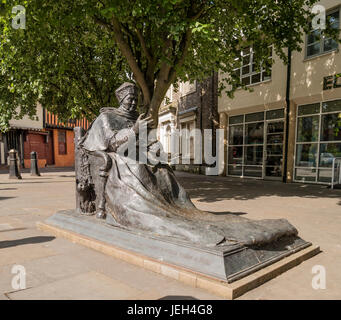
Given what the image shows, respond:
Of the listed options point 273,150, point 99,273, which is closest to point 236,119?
point 273,150

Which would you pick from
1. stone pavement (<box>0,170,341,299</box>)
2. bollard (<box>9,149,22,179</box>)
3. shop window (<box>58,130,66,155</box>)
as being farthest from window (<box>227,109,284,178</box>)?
shop window (<box>58,130,66,155</box>)

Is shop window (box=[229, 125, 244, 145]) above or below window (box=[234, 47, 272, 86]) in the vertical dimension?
below

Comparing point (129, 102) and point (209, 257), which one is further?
point (129, 102)

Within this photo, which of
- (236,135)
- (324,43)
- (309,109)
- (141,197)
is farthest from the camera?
(236,135)

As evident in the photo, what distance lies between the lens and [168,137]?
77.0ft

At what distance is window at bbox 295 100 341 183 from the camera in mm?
11500

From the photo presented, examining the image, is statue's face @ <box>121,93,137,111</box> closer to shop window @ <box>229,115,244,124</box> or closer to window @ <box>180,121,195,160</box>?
shop window @ <box>229,115,244,124</box>

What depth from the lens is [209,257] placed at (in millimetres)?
2570

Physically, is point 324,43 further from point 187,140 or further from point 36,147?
point 36,147

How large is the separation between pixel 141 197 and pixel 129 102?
168 centimetres

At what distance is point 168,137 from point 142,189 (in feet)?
66.2

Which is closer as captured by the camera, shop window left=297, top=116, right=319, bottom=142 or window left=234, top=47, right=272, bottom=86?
shop window left=297, top=116, right=319, bottom=142
